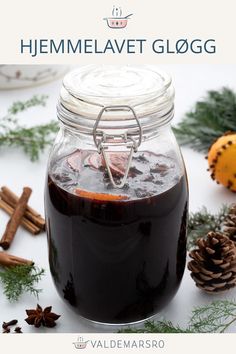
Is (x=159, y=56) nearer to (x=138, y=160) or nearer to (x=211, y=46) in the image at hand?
(x=211, y=46)

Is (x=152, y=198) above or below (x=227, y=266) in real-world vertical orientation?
above

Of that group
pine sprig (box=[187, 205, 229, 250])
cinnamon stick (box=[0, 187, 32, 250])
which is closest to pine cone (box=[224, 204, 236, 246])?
pine sprig (box=[187, 205, 229, 250])

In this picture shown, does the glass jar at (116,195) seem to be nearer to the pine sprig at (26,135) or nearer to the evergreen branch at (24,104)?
the pine sprig at (26,135)

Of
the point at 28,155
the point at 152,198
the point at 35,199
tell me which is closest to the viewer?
the point at 152,198

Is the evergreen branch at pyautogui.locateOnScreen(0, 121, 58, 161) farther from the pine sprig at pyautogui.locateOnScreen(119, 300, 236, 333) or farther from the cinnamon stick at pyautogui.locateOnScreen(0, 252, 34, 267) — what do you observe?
the pine sprig at pyautogui.locateOnScreen(119, 300, 236, 333)

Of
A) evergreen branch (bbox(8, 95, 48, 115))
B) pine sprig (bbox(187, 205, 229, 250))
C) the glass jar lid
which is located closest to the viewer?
the glass jar lid

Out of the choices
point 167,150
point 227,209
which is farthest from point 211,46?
point 227,209
